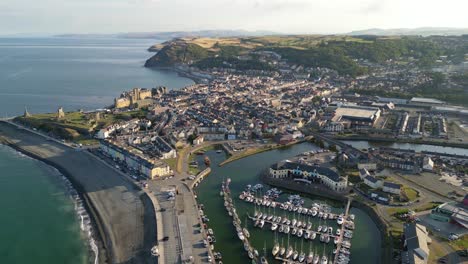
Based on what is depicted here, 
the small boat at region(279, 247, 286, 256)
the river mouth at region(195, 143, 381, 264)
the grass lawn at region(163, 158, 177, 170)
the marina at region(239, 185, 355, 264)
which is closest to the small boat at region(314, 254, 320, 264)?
the marina at region(239, 185, 355, 264)

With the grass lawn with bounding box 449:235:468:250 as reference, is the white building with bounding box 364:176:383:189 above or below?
above

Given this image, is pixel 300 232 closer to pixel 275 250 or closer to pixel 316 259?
pixel 275 250

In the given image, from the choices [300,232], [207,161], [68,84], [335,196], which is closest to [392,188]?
[335,196]

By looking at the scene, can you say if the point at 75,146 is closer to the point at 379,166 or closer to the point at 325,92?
the point at 379,166

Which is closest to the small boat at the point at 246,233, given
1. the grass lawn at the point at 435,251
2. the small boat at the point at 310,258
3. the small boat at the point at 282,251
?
the small boat at the point at 282,251

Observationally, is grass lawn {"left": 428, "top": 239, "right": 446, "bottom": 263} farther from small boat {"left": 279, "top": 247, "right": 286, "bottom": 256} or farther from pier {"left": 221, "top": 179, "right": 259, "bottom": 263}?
pier {"left": 221, "top": 179, "right": 259, "bottom": 263}

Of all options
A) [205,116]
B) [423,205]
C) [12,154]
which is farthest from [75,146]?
[423,205]
